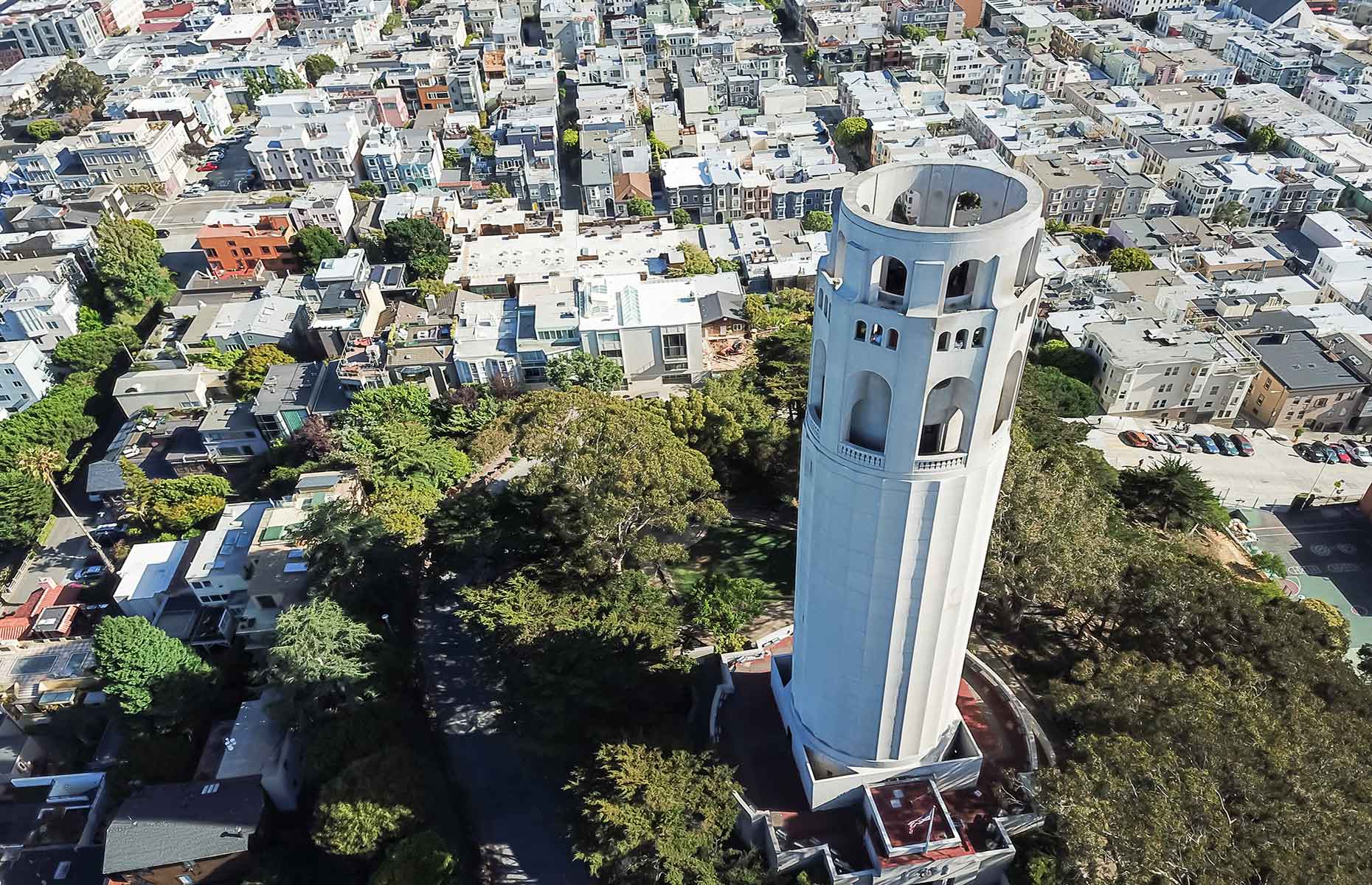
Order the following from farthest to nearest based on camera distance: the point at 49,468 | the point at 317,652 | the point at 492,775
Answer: the point at 49,468 → the point at 492,775 → the point at 317,652

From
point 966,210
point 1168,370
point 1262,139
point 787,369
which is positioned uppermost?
point 966,210

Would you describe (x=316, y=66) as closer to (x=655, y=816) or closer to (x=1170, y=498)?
(x=1170, y=498)

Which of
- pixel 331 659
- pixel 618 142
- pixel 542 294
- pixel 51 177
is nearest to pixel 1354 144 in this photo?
pixel 618 142

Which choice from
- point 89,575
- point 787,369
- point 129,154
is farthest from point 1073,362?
point 129,154

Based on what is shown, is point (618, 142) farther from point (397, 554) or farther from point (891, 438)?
point (891, 438)

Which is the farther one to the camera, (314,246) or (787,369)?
(314,246)

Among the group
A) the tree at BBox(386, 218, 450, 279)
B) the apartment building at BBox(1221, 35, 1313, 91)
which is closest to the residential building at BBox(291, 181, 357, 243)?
the tree at BBox(386, 218, 450, 279)

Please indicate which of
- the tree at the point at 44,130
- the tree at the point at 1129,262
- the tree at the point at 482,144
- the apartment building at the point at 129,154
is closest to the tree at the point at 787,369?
the tree at the point at 1129,262
